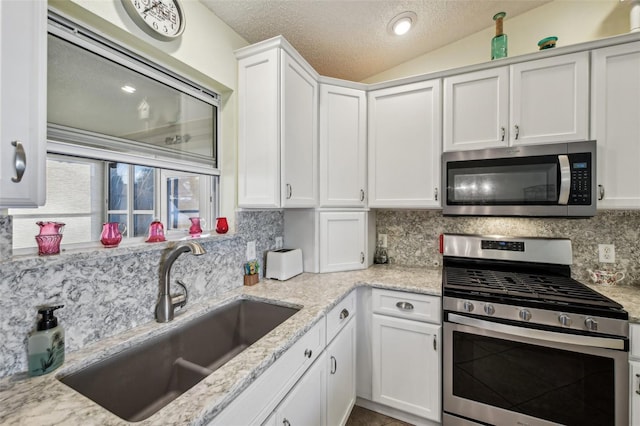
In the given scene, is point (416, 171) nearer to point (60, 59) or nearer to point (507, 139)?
point (507, 139)

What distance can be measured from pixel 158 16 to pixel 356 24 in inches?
47.8

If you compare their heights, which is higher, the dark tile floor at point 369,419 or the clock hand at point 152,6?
the clock hand at point 152,6

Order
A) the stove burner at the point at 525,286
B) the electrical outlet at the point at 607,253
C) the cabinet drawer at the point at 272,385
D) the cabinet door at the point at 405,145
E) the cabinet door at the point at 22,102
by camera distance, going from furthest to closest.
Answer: the cabinet door at the point at 405,145, the electrical outlet at the point at 607,253, the stove burner at the point at 525,286, the cabinet drawer at the point at 272,385, the cabinet door at the point at 22,102

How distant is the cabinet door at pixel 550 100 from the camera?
1624 millimetres

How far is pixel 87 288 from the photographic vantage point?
102 cm

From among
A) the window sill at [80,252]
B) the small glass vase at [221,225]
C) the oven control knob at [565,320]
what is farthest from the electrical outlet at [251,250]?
the oven control knob at [565,320]

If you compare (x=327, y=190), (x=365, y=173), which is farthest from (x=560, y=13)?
(x=327, y=190)

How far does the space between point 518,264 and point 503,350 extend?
2.23 feet

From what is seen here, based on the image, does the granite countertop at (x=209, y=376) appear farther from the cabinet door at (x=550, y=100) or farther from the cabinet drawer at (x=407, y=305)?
the cabinet door at (x=550, y=100)

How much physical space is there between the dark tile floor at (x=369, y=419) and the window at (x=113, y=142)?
1.67 m

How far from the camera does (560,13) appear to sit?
1899 millimetres

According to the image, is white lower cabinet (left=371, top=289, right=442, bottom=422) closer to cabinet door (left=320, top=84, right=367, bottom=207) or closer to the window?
cabinet door (left=320, top=84, right=367, bottom=207)

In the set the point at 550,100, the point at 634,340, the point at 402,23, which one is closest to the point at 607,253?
the point at 634,340

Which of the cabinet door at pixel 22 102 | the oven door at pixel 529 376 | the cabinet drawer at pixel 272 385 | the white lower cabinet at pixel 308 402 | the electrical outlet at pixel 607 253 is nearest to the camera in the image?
the cabinet door at pixel 22 102
